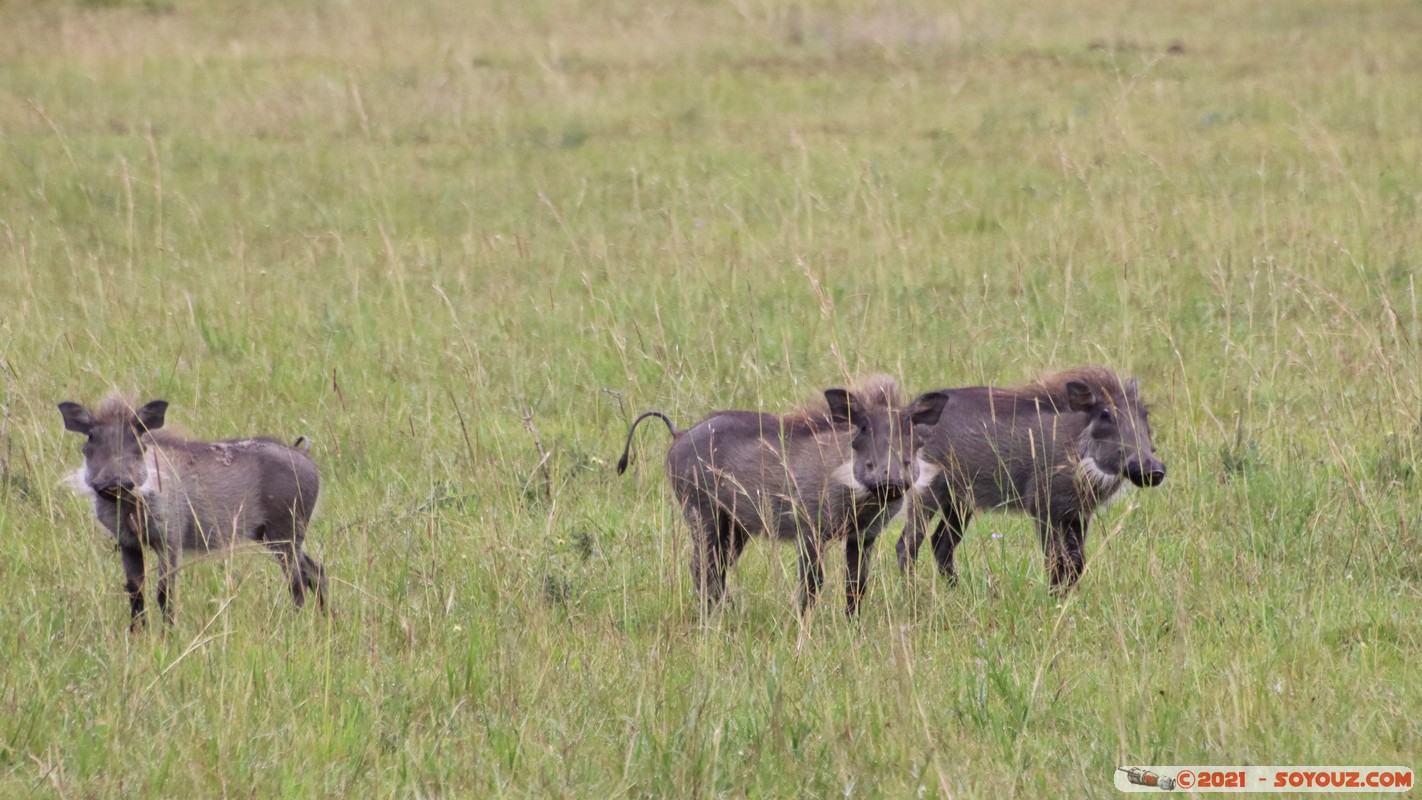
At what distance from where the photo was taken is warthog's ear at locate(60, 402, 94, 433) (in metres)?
5.38

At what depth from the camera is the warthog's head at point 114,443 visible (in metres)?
5.24

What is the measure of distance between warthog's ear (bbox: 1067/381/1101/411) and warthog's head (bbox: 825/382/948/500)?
27.2 inches

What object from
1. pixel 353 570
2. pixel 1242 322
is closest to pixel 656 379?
pixel 353 570

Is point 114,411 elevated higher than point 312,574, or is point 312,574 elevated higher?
point 114,411

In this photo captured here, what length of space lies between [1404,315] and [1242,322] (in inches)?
37.4

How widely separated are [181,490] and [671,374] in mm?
1944

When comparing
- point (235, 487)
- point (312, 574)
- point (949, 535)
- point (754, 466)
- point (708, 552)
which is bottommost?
point (949, 535)

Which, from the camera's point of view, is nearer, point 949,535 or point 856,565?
point 856,565

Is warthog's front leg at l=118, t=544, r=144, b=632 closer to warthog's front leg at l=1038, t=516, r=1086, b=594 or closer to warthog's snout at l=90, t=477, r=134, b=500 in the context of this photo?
warthog's snout at l=90, t=477, r=134, b=500

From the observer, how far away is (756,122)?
15.0 metres

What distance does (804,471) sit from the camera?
582 centimetres

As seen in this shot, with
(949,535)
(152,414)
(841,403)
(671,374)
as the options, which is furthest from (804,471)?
(152,414)

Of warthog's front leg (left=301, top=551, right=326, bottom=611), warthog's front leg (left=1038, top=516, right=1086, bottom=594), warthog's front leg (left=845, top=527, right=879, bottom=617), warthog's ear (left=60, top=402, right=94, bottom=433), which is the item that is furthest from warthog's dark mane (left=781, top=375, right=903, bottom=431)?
warthog's ear (left=60, top=402, right=94, bottom=433)

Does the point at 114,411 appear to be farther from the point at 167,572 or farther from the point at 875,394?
the point at 875,394
